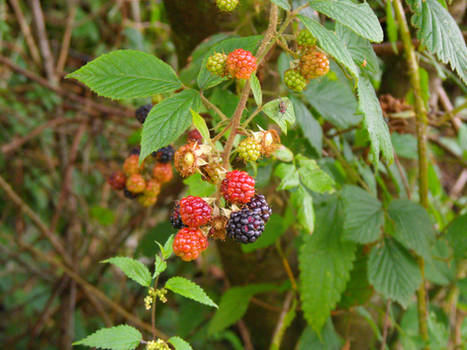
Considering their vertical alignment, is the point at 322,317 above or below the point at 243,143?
below

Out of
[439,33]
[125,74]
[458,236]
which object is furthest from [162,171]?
[458,236]

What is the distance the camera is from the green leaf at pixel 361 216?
3.62 feet

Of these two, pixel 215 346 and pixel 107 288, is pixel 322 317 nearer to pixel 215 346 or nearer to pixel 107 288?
pixel 215 346

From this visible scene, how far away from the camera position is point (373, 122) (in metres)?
0.73

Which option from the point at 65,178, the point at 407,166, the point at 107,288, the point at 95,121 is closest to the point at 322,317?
the point at 407,166

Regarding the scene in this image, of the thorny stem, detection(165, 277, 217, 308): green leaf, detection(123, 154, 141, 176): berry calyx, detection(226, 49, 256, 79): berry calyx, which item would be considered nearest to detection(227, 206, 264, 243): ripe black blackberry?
detection(165, 277, 217, 308): green leaf

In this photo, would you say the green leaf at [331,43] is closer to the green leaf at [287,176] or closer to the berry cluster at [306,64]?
the berry cluster at [306,64]

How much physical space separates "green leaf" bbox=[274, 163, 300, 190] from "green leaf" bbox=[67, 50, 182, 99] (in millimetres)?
320

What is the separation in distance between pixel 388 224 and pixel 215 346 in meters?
1.62

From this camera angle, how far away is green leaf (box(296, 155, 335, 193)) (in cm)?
91

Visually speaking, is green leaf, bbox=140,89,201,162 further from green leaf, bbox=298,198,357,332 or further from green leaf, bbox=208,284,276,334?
green leaf, bbox=208,284,276,334

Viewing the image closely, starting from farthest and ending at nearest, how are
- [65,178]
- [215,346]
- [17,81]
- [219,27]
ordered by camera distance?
1. [17,81]
2. [215,346]
3. [65,178]
4. [219,27]

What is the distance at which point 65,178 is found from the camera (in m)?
1.95

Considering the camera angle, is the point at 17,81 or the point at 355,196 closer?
the point at 355,196
